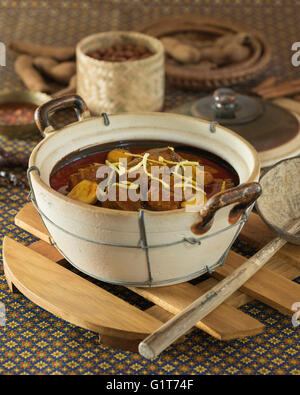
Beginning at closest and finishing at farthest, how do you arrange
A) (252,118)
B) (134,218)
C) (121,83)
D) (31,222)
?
1. (134,218)
2. (31,222)
3. (252,118)
4. (121,83)

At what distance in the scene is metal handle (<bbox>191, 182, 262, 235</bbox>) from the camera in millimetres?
1133

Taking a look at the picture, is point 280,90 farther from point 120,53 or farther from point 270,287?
point 270,287

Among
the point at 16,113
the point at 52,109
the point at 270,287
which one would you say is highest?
the point at 52,109

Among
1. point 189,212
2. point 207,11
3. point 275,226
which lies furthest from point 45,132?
point 207,11

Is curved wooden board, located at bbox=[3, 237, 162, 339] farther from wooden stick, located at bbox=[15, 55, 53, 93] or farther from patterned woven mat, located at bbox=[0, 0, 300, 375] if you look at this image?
wooden stick, located at bbox=[15, 55, 53, 93]

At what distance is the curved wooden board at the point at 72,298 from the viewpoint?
1.23 meters

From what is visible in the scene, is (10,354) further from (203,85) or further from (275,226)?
(203,85)

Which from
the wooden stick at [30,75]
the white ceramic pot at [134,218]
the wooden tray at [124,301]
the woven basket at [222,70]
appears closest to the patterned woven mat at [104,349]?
the wooden tray at [124,301]

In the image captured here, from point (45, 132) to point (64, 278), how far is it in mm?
335

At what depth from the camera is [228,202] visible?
1.14 meters

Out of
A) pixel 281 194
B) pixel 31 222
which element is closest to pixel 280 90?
pixel 281 194

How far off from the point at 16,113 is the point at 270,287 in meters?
1.13

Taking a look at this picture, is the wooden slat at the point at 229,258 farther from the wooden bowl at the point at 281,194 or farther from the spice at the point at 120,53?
the spice at the point at 120,53

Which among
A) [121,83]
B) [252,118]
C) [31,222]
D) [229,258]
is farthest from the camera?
[121,83]
